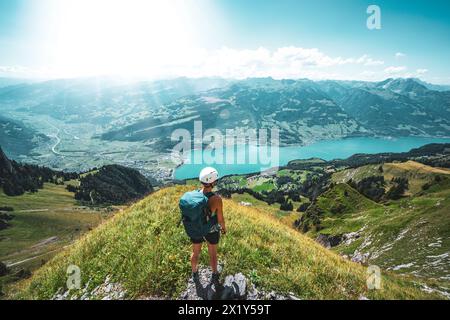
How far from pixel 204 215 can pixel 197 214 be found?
0.37 metres

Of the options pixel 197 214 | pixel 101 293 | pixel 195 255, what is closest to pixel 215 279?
pixel 195 255

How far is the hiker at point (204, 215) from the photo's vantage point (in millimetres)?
10062

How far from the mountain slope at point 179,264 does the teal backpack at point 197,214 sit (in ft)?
6.24

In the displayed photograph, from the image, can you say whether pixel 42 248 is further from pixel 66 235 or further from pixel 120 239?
pixel 120 239

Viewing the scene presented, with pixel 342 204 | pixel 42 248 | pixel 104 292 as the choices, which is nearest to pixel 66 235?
pixel 42 248

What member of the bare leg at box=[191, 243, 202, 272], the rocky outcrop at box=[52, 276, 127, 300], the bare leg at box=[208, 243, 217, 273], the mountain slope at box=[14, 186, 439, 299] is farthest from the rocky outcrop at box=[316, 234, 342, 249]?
the rocky outcrop at box=[52, 276, 127, 300]

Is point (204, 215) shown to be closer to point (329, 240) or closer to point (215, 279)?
point (215, 279)

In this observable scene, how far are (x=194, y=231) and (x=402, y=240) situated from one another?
44.3m

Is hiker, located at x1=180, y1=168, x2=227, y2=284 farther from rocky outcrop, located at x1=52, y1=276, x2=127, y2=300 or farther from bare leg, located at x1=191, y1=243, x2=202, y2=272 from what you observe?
rocky outcrop, located at x1=52, y1=276, x2=127, y2=300

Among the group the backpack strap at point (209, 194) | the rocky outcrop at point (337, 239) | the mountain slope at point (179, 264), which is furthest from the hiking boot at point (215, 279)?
the rocky outcrop at point (337, 239)

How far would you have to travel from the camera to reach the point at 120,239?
46.1 ft

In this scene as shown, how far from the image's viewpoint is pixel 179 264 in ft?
37.1
